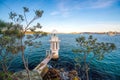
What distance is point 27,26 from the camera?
13.0m

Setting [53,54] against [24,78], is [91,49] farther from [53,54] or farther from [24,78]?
[53,54]

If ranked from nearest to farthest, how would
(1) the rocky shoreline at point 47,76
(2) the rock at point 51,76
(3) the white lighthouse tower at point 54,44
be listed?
(1) the rocky shoreline at point 47,76 < (2) the rock at point 51,76 < (3) the white lighthouse tower at point 54,44

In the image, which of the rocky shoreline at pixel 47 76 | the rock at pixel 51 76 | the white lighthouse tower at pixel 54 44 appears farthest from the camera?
the white lighthouse tower at pixel 54 44

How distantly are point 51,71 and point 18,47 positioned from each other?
Result: 6239mm

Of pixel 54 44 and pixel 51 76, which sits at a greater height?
pixel 54 44

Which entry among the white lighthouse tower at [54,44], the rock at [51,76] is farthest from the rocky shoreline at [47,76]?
the white lighthouse tower at [54,44]

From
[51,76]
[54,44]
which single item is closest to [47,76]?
[51,76]

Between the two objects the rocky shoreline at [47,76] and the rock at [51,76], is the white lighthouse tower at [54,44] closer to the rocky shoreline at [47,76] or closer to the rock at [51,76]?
the rocky shoreline at [47,76]

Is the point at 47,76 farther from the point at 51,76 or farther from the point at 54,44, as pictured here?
the point at 54,44

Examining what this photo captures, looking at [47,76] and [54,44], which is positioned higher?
[54,44]

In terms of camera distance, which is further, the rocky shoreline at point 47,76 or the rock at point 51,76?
the rock at point 51,76

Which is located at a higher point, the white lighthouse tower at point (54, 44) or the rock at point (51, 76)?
the white lighthouse tower at point (54, 44)

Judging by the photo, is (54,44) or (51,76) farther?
(54,44)

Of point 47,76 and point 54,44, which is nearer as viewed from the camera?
point 47,76
